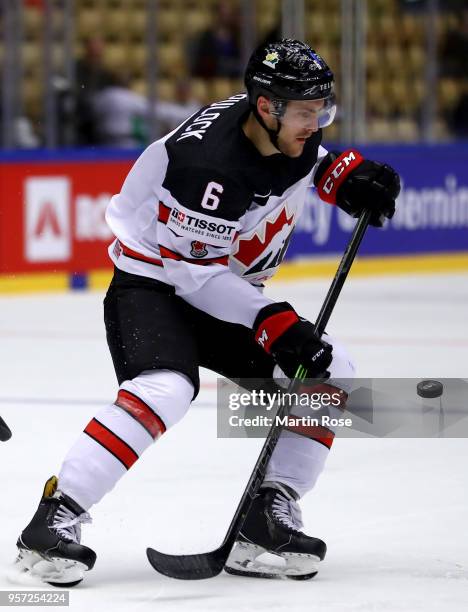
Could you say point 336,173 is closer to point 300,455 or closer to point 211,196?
point 211,196

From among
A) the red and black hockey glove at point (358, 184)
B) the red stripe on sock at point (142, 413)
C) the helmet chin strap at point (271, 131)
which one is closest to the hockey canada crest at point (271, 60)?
the helmet chin strap at point (271, 131)

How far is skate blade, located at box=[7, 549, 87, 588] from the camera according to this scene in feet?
10.4

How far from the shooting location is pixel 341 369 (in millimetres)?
3455

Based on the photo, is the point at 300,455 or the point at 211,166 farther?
the point at 300,455

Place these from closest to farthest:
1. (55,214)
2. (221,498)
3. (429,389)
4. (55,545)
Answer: (55,545)
(429,389)
(221,498)
(55,214)

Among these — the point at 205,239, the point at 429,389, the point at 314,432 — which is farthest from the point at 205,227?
the point at 429,389

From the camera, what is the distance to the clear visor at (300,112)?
328 centimetres

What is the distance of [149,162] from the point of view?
339 centimetres

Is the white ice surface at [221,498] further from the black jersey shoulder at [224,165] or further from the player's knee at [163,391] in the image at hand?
the black jersey shoulder at [224,165]

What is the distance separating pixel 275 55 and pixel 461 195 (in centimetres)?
824

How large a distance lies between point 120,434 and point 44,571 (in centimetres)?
35

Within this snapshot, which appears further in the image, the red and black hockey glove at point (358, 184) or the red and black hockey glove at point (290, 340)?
the red and black hockey glove at point (358, 184)

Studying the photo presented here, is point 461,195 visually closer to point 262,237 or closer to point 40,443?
point 40,443

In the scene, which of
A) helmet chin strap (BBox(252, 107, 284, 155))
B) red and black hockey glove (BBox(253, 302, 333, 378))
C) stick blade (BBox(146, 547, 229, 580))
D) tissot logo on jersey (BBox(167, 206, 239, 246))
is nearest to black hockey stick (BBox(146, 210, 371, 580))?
stick blade (BBox(146, 547, 229, 580))
